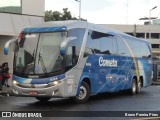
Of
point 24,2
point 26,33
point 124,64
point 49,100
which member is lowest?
point 49,100

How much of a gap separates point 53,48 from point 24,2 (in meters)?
13.8

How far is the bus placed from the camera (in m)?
15.3

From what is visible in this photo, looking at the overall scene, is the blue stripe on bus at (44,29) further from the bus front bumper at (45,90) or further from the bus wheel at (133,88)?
the bus wheel at (133,88)

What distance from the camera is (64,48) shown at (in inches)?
577

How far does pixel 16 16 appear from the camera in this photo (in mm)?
27969

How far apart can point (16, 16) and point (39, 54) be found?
42.3 ft

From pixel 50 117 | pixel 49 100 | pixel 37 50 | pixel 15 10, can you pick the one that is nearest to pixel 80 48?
pixel 37 50

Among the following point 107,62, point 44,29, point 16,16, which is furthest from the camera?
point 16,16

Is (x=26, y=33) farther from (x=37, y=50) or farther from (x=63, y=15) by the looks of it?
(x=63, y=15)

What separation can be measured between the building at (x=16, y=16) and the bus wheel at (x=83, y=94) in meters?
11.1

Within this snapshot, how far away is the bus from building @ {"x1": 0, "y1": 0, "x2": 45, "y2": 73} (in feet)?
32.2

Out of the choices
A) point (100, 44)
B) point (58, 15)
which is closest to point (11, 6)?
point (100, 44)

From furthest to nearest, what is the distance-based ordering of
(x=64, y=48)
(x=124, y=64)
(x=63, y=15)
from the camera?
(x=63, y=15) < (x=124, y=64) < (x=64, y=48)

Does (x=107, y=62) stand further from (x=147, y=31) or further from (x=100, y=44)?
(x=147, y=31)
